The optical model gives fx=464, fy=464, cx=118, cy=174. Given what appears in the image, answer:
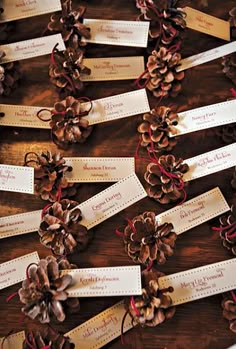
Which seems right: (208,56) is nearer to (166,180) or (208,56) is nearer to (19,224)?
(166,180)

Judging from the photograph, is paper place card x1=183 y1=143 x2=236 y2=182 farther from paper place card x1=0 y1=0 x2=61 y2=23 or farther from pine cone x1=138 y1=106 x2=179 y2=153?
paper place card x1=0 y1=0 x2=61 y2=23

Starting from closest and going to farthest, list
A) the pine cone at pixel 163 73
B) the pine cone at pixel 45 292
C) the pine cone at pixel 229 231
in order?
the pine cone at pixel 45 292 < the pine cone at pixel 229 231 < the pine cone at pixel 163 73

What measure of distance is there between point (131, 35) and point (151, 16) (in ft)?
0.19

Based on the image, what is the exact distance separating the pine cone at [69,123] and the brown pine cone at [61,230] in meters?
0.14

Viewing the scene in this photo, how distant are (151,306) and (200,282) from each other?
100mm

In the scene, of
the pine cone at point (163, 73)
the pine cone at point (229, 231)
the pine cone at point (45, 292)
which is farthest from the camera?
the pine cone at point (163, 73)

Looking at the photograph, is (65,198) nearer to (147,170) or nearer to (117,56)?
(147,170)

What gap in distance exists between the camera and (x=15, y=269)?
2.67ft

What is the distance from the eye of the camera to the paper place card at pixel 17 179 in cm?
85

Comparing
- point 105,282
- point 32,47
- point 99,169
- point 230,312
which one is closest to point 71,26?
point 32,47

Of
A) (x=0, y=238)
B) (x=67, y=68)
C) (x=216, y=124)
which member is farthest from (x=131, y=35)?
(x=0, y=238)

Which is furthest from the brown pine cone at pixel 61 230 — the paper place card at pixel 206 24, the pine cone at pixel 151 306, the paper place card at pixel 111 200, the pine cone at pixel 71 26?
the paper place card at pixel 206 24

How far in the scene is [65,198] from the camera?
→ 0.86 metres

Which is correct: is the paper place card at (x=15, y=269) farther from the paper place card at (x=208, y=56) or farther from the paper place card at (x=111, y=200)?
the paper place card at (x=208, y=56)
